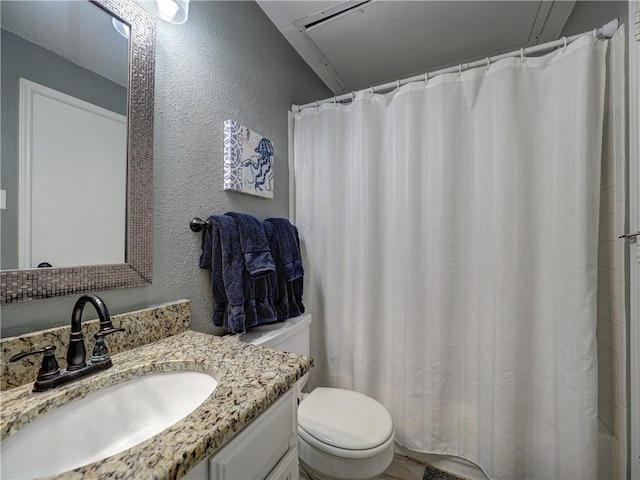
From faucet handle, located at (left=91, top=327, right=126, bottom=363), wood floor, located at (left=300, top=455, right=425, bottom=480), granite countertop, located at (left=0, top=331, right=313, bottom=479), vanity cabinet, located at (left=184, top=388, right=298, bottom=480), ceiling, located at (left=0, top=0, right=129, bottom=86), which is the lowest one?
wood floor, located at (left=300, top=455, right=425, bottom=480)

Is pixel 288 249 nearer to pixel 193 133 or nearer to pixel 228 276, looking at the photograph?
pixel 228 276

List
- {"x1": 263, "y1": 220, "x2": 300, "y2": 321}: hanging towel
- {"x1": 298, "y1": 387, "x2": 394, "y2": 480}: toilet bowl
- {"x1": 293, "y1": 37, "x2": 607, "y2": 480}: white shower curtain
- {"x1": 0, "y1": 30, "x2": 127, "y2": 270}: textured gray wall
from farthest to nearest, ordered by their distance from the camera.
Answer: {"x1": 263, "y1": 220, "x2": 300, "y2": 321}: hanging towel, {"x1": 293, "y1": 37, "x2": 607, "y2": 480}: white shower curtain, {"x1": 298, "y1": 387, "x2": 394, "y2": 480}: toilet bowl, {"x1": 0, "y1": 30, "x2": 127, "y2": 270}: textured gray wall

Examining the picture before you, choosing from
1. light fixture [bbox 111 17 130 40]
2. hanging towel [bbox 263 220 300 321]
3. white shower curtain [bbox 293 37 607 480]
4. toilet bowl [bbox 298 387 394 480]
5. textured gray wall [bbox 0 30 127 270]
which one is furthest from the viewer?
hanging towel [bbox 263 220 300 321]

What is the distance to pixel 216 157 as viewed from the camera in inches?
43.0

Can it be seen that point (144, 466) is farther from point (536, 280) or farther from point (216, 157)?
point (536, 280)

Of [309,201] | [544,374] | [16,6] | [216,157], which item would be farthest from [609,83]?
[16,6]

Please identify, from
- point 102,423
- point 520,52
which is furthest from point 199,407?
point 520,52

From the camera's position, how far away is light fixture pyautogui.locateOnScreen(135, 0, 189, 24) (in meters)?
0.84

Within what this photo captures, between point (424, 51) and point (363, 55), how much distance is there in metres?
0.37

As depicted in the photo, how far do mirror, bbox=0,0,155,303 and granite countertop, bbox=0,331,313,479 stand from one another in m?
0.22

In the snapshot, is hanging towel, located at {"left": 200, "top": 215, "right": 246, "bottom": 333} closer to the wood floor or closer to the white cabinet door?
the white cabinet door

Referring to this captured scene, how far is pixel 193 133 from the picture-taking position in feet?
3.28

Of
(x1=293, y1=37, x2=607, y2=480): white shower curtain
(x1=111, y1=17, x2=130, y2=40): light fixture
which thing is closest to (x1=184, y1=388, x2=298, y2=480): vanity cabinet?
(x1=293, y1=37, x2=607, y2=480): white shower curtain

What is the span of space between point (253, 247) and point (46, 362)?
0.63 m
